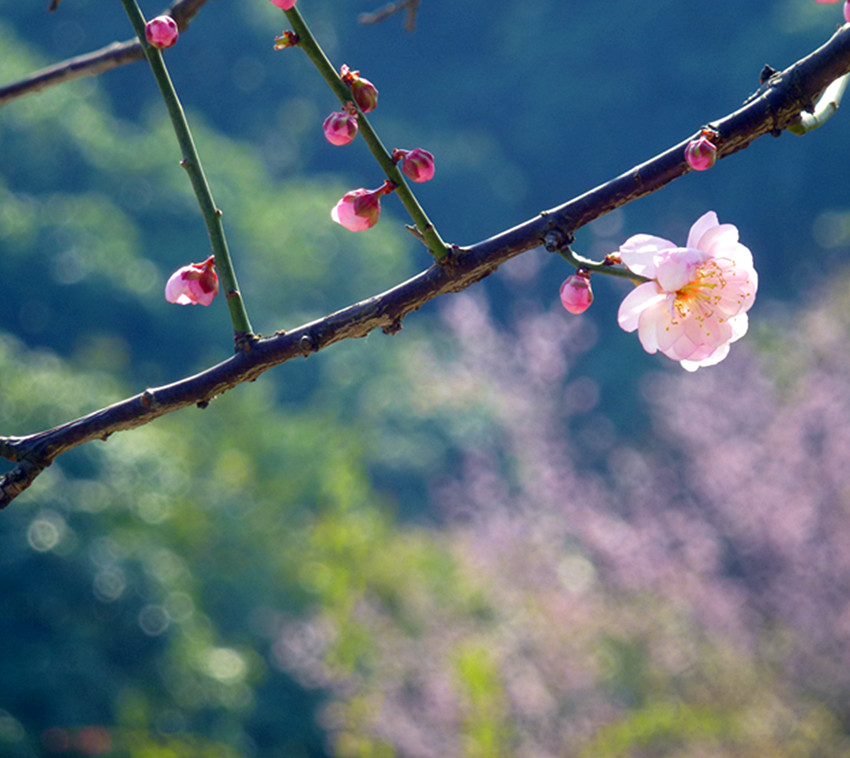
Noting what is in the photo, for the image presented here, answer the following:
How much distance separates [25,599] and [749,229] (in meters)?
8.11

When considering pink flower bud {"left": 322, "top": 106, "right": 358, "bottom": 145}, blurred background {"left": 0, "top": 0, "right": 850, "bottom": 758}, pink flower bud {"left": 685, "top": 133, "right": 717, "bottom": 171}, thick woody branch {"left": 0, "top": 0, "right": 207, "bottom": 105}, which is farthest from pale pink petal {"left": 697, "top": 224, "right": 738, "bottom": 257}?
blurred background {"left": 0, "top": 0, "right": 850, "bottom": 758}

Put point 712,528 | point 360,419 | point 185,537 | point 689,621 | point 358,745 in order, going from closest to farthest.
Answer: point 358,745
point 689,621
point 712,528
point 185,537
point 360,419

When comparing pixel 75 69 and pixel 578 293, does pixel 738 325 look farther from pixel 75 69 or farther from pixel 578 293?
pixel 75 69

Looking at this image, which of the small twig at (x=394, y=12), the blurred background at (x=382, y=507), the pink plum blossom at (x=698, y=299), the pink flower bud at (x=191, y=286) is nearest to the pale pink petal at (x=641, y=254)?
the pink plum blossom at (x=698, y=299)

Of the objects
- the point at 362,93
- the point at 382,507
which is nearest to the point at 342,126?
the point at 362,93

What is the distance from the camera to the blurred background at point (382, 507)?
2.67m

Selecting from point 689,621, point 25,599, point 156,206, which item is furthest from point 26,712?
Answer: point 156,206

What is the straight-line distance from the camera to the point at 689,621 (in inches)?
112

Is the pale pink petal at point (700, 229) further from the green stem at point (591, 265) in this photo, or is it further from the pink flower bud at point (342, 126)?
the pink flower bud at point (342, 126)

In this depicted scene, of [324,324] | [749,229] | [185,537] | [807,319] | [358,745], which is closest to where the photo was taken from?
[324,324]

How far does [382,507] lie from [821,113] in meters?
4.56

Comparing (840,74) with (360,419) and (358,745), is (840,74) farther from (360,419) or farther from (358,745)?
(360,419)

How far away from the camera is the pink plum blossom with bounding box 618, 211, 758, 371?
515 millimetres

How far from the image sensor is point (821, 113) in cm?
52
